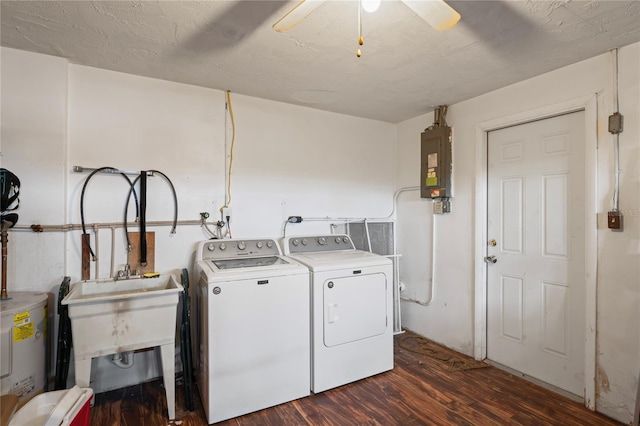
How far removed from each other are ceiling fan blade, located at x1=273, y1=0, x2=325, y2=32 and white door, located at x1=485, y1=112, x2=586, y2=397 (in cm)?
208

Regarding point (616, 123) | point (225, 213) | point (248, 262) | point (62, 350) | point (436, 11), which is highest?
point (436, 11)

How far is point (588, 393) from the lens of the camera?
2062 millimetres

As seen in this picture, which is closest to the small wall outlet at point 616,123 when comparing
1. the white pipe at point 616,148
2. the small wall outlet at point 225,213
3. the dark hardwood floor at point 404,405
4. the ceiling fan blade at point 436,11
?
the white pipe at point 616,148

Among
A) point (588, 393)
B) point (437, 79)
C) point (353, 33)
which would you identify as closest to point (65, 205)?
point (353, 33)

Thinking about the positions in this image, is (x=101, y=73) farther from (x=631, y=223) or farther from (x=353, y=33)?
(x=631, y=223)

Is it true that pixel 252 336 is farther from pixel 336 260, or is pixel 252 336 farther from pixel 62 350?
pixel 62 350

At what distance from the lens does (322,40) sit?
1860 mm

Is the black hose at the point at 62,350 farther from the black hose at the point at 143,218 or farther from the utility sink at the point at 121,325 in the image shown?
the black hose at the point at 143,218

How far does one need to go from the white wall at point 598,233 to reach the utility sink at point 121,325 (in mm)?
2402

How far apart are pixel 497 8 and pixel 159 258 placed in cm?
270

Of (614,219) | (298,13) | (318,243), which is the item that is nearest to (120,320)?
(318,243)

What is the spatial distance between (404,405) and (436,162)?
211 centimetres

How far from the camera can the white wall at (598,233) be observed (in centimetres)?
191

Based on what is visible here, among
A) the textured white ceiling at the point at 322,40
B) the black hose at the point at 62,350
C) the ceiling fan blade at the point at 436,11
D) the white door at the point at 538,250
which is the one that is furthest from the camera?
the white door at the point at 538,250
